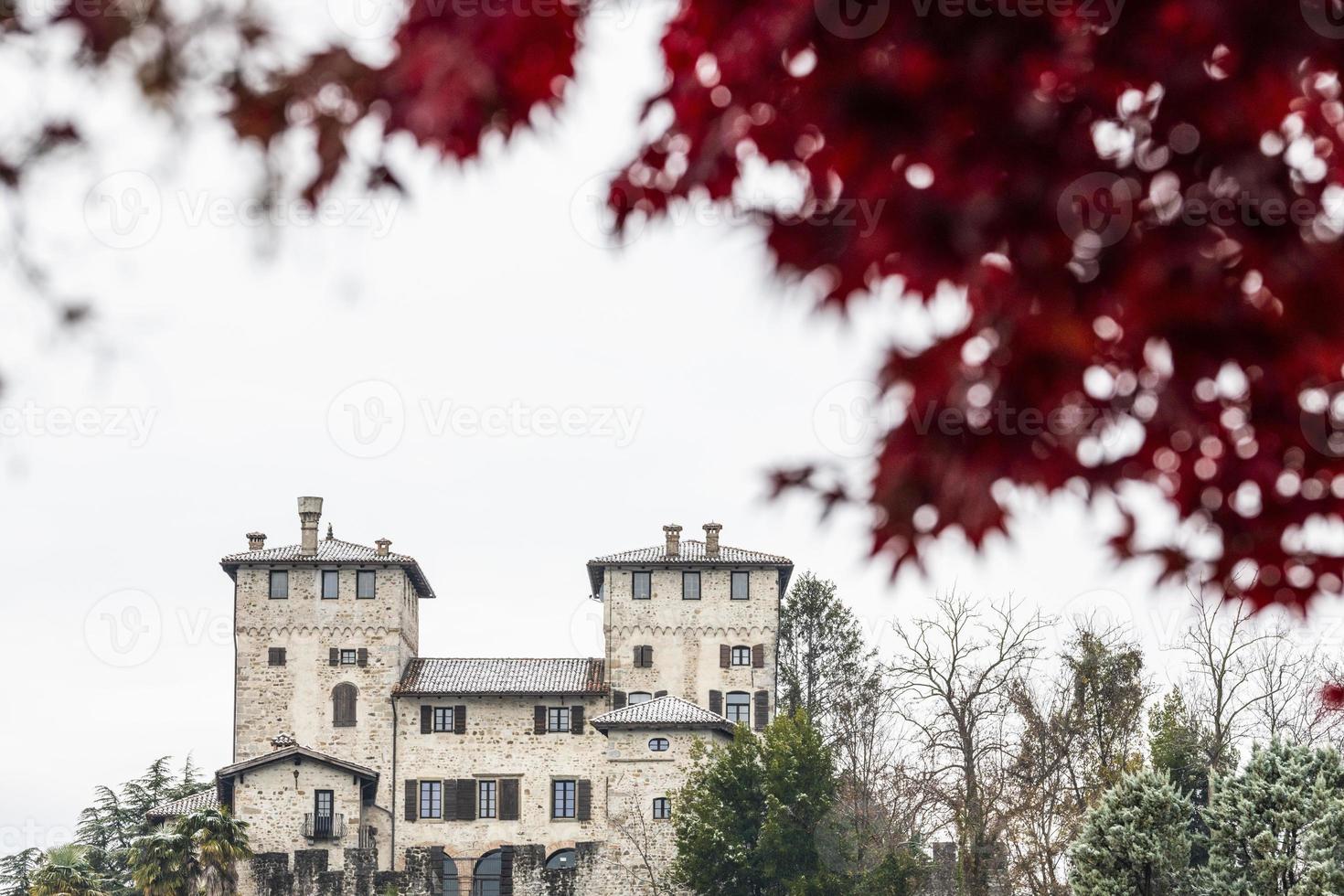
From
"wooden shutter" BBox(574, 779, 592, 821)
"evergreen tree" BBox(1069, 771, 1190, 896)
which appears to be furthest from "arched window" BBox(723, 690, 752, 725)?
"evergreen tree" BBox(1069, 771, 1190, 896)

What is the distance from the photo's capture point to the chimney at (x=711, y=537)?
60.3 m

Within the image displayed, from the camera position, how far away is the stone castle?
52875 millimetres

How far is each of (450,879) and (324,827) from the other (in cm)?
475

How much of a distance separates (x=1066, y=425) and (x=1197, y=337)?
29cm

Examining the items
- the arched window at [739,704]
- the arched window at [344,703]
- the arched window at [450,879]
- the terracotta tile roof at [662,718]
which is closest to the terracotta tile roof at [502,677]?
the arched window at [344,703]

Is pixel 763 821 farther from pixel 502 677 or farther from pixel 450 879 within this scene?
pixel 502 677

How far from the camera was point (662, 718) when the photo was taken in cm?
5103

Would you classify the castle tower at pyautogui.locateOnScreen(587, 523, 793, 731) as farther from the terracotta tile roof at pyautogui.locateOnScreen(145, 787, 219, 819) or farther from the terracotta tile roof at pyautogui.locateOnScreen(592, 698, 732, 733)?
the terracotta tile roof at pyautogui.locateOnScreen(145, 787, 219, 819)

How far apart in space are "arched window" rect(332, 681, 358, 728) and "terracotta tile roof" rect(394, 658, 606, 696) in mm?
1664

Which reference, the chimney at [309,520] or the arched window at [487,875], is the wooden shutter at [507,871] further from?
the chimney at [309,520]

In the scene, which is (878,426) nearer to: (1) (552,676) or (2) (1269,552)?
(2) (1269,552)

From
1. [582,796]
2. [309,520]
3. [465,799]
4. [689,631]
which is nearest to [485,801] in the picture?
[465,799]

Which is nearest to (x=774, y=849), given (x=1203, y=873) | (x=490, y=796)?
(x=1203, y=873)

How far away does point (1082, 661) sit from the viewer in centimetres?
4956
